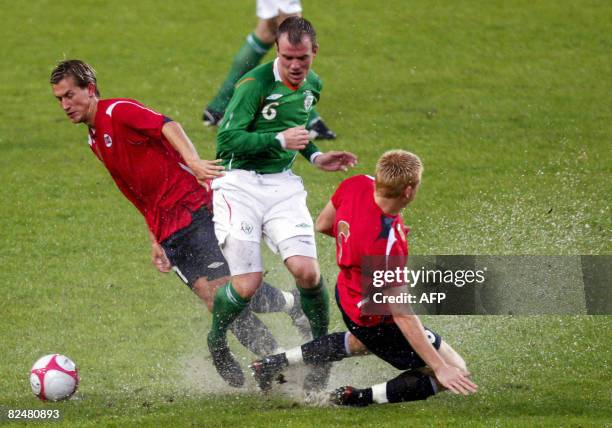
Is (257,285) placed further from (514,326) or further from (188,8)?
(188,8)

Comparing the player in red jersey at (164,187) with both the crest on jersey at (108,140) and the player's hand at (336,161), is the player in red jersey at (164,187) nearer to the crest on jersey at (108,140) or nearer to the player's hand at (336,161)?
the crest on jersey at (108,140)

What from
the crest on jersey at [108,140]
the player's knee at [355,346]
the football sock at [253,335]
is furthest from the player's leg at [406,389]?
the crest on jersey at [108,140]

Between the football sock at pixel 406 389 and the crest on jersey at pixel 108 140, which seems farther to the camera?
the crest on jersey at pixel 108 140

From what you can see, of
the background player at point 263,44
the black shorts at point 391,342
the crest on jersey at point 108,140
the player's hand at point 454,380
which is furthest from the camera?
the background player at point 263,44

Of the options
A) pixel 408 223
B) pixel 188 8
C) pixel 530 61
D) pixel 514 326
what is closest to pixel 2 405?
pixel 514 326

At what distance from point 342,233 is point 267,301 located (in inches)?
63.7

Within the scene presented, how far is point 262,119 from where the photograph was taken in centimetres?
739

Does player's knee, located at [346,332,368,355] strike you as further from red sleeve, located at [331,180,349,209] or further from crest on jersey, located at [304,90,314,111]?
crest on jersey, located at [304,90,314,111]

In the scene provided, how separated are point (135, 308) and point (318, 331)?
199 centimetres

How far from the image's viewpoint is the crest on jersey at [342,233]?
6.47m

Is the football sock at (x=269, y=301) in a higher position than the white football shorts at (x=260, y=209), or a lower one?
lower

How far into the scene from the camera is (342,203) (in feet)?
21.7

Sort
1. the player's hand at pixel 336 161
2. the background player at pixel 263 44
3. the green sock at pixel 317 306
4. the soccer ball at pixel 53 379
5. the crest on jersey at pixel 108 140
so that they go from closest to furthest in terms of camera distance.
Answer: the soccer ball at pixel 53 379 → the player's hand at pixel 336 161 → the green sock at pixel 317 306 → the crest on jersey at pixel 108 140 → the background player at pixel 263 44

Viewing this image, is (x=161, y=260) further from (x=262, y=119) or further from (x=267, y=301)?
(x=262, y=119)
